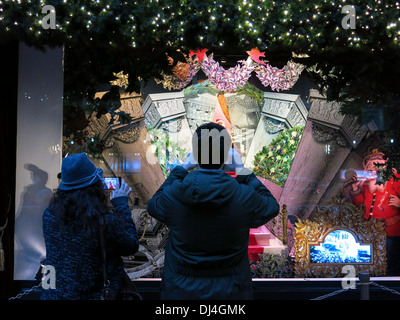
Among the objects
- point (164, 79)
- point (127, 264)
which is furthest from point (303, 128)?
point (127, 264)

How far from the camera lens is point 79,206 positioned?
7.71ft

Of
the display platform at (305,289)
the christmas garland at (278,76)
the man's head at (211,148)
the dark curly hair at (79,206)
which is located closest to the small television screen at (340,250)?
the display platform at (305,289)

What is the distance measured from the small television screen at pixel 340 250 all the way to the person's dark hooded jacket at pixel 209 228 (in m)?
3.04

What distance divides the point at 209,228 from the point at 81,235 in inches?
28.5

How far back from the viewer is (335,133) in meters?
5.37

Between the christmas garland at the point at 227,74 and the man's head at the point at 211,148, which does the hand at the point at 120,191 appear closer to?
the man's head at the point at 211,148

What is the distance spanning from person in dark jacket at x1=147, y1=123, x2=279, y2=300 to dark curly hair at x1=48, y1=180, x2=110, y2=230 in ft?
1.16

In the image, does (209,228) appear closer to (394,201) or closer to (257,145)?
(257,145)

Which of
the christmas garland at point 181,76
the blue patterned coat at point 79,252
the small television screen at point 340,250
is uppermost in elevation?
the christmas garland at point 181,76

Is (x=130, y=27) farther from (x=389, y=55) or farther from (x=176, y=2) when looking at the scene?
(x=389, y=55)

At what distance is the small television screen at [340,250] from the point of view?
521cm

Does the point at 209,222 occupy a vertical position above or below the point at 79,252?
above

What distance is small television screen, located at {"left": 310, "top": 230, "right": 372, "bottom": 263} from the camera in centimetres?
521

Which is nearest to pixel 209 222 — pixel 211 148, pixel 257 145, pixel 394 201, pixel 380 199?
pixel 211 148
